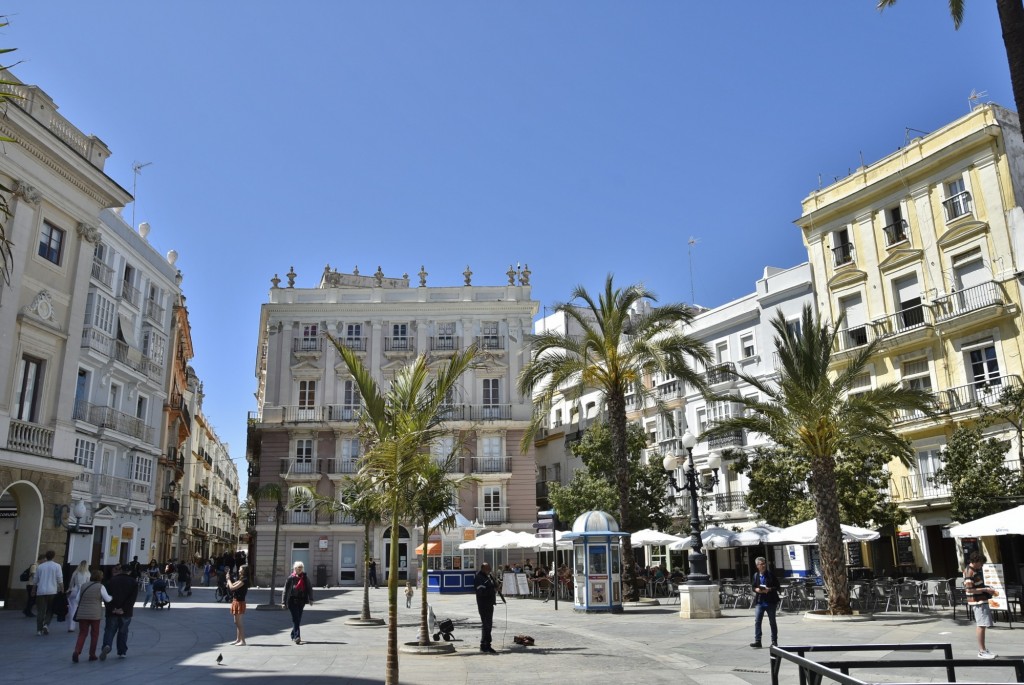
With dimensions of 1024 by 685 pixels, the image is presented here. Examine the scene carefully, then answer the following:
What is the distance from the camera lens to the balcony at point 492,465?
45.7 m

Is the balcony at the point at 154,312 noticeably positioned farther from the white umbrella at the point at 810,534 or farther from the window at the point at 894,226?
the window at the point at 894,226

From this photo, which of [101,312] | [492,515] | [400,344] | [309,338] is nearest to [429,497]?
[101,312]

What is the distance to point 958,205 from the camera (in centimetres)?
2942

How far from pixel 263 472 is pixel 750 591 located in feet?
98.6

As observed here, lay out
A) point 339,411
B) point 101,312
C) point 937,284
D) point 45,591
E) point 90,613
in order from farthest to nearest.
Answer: point 339,411, point 101,312, point 937,284, point 45,591, point 90,613

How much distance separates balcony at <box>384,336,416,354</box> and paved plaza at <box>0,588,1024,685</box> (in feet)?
84.7

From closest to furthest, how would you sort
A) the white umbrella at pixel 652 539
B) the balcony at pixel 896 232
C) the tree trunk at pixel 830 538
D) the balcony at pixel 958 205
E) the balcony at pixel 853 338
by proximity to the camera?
the tree trunk at pixel 830 538 → the balcony at pixel 958 205 → the white umbrella at pixel 652 539 → the balcony at pixel 896 232 → the balcony at pixel 853 338

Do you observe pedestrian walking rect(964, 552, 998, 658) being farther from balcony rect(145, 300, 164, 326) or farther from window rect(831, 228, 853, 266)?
balcony rect(145, 300, 164, 326)

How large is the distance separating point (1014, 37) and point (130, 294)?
123ft

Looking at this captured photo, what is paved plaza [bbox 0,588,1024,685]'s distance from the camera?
1141cm

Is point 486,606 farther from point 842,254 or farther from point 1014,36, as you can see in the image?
point 842,254

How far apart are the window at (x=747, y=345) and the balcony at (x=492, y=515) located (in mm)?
15806

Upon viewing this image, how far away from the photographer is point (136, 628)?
1889cm

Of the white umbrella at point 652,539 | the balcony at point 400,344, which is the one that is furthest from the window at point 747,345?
the balcony at point 400,344
